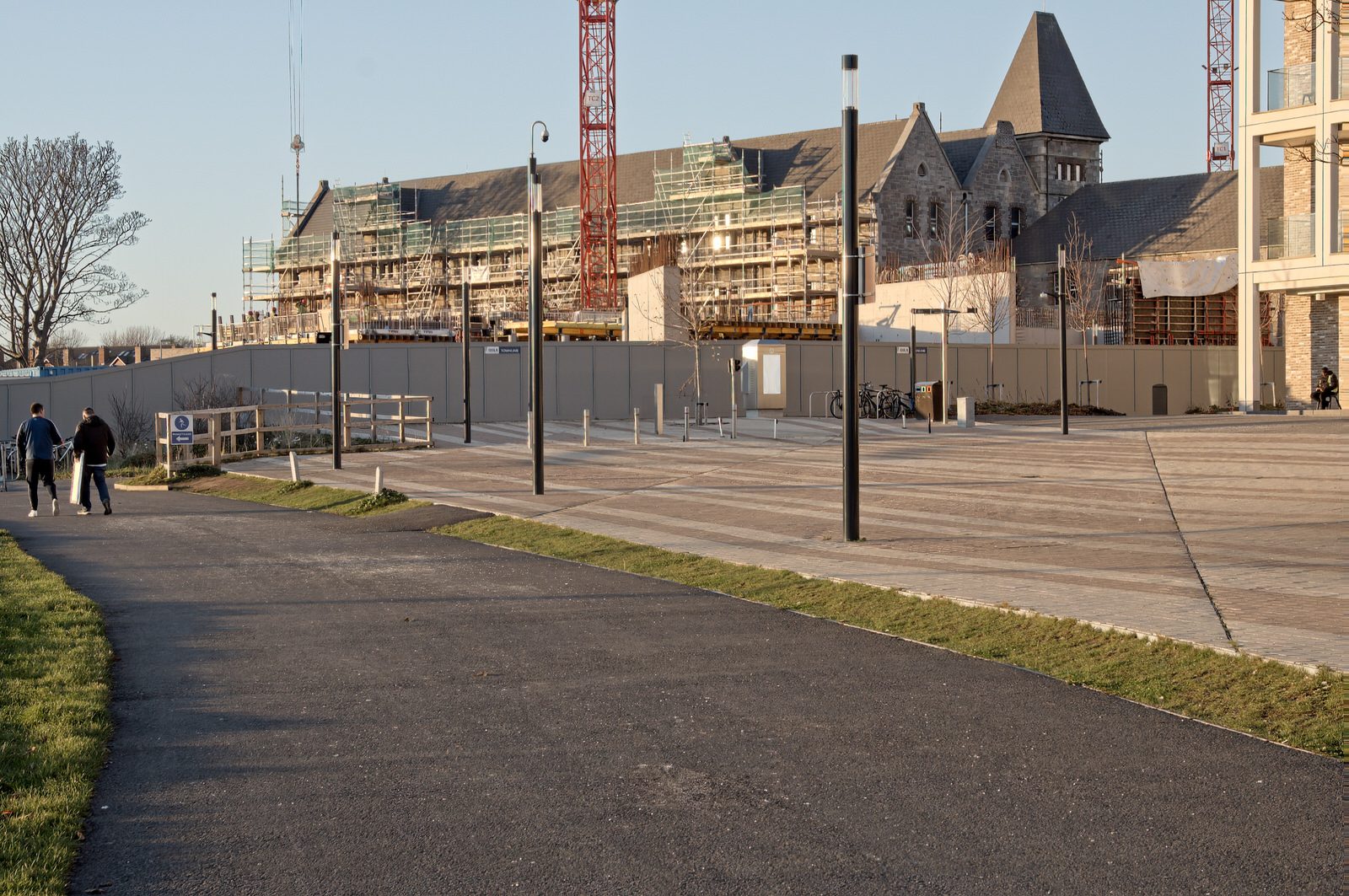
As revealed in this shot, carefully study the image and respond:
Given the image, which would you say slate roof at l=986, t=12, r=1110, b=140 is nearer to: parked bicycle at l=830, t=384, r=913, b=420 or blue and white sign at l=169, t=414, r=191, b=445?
parked bicycle at l=830, t=384, r=913, b=420

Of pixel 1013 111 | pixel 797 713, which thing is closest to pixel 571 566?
pixel 797 713

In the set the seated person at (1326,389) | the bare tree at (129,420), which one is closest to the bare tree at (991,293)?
the seated person at (1326,389)

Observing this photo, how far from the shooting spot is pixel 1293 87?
33344 millimetres

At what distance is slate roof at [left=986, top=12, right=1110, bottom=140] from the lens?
85562mm

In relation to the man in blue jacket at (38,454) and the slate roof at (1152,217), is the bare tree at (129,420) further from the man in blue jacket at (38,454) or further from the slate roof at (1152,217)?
the slate roof at (1152,217)

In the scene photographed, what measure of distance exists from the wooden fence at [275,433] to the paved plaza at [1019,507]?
97 centimetres

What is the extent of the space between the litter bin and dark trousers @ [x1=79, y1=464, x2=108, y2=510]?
67.8 ft

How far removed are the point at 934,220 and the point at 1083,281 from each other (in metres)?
11.3

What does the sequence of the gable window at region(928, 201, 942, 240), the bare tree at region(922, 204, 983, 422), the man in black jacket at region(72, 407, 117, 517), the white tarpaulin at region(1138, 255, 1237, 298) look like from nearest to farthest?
the man in black jacket at region(72, 407, 117, 517) < the bare tree at region(922, 204, 983, 422) < the white tarpaulin at region(1138, 255, 1237, 298) < the gable window at region(928, 201, 942, 240)

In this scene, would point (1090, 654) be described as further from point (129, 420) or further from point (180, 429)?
point (129, 420)

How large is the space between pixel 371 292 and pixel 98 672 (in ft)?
291

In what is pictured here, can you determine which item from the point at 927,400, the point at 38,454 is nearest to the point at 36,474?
the point at 38,454

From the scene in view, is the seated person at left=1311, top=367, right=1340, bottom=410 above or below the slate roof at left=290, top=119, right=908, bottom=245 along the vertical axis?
below

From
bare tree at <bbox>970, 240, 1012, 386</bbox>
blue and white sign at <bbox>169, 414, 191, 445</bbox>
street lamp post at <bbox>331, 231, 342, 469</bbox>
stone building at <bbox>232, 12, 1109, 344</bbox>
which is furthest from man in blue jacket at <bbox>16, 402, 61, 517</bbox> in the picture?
stone building at <bbox>232, 12, 1109, 344</bbox>
